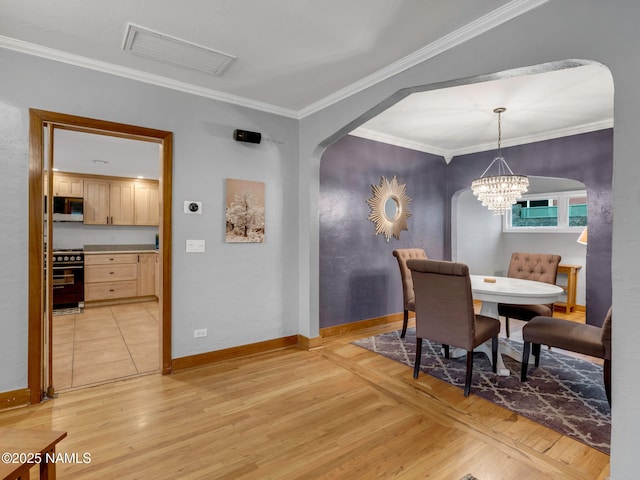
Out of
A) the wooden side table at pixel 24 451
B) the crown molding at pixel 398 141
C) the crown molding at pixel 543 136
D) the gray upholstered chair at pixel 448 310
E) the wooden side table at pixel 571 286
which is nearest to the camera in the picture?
the wooden side table at pixel 24 451

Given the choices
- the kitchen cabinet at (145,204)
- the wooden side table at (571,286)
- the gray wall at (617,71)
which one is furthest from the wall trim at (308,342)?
the kitchen cabinet at (145,204)

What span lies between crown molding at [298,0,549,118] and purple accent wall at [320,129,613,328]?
1.22 metres

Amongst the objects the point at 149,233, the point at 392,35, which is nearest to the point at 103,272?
the point at 149,233

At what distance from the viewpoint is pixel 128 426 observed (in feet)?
7.41

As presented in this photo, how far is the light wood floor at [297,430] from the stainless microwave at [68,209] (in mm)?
4406

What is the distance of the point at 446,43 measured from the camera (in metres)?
2.31

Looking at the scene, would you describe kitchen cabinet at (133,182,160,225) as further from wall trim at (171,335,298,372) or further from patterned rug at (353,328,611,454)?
patterned rug at (353,328,611,454)

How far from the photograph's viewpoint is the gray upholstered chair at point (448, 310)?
2.70 meters

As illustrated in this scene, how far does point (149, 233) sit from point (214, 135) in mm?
4652

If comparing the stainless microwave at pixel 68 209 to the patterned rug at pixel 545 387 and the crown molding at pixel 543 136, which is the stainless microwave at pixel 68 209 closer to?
the patterned rug at pixel 545 387

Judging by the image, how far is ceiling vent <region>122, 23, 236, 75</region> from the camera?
2.33 meters

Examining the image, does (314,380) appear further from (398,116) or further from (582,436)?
(398,116)

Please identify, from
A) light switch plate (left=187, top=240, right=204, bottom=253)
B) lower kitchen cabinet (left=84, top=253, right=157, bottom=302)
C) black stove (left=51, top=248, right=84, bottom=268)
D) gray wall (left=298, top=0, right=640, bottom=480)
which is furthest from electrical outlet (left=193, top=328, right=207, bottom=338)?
black stove (left=51, top=248, right=84, bottom=268)

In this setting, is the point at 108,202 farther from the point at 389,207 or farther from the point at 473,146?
the point at 473,146
